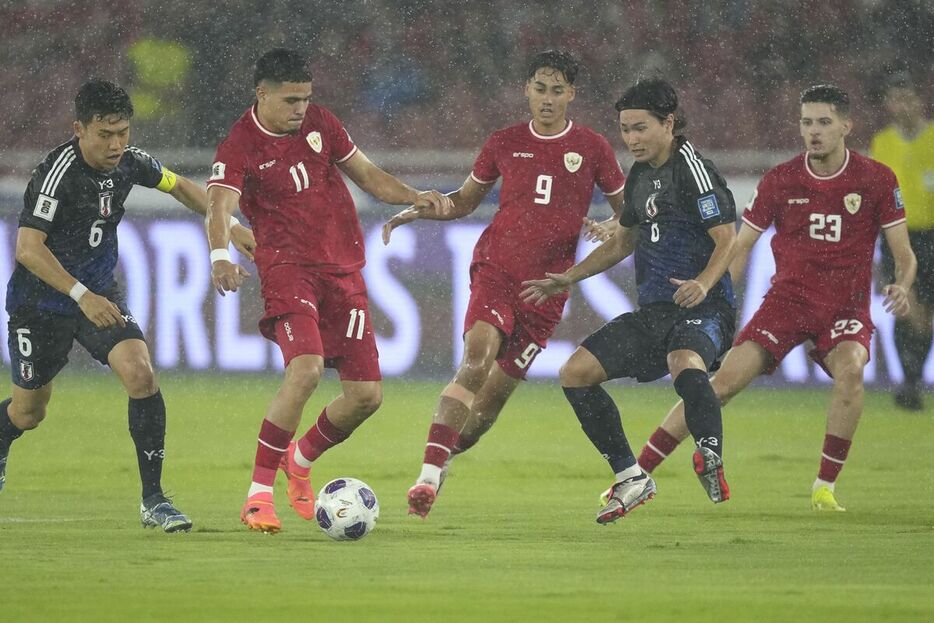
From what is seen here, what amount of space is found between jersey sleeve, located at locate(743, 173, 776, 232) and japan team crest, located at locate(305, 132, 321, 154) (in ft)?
6.67

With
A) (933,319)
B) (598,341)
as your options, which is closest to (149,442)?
(598,341)

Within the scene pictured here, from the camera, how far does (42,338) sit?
677 centimetres

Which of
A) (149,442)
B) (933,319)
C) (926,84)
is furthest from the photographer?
(926,84)

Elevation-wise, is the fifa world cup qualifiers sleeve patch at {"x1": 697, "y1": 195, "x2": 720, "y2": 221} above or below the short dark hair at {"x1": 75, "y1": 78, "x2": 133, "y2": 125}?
below

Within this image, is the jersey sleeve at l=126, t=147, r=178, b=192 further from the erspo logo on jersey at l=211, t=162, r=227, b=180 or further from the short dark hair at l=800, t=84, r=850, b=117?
the short dark hair at l=800, t=84, r=850, b=117

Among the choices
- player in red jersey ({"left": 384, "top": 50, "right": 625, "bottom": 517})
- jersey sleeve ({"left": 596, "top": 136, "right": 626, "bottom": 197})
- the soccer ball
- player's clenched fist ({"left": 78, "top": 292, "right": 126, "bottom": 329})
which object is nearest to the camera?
the soccer ball

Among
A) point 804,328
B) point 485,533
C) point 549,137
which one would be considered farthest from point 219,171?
point 804,328

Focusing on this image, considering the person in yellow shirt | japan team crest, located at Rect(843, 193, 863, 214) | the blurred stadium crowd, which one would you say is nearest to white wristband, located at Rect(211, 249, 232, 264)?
japan team crest, located at Rect(843, 193, 863, 214)

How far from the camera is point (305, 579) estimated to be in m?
5.13

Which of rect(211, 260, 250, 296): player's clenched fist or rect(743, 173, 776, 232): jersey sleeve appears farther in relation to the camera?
rect(743, 173, 776, 232): jersey sleeve

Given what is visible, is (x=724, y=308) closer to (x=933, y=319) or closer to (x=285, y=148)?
(x=285, y=148)

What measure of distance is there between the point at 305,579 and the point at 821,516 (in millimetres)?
2758

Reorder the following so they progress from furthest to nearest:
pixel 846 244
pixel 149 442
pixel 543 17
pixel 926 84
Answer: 1. pixel 543 17
2. pixel 926 84
3. pixel 846 244
4. pixel 149 442

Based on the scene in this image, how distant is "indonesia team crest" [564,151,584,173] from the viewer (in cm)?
726
